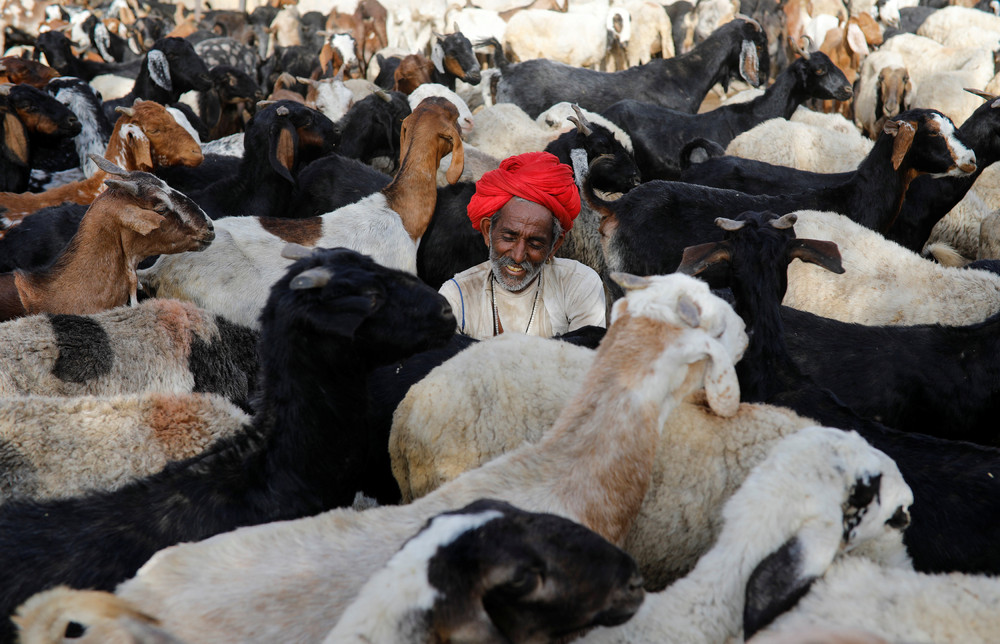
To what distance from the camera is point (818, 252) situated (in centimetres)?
389

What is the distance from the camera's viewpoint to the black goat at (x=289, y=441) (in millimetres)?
2553

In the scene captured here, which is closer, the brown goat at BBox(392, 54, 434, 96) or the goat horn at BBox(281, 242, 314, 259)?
the goat horn at BBox(281, 242, 314, 259)

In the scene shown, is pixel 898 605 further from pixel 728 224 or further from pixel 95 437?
pixel 95 437

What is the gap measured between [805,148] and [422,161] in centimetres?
386

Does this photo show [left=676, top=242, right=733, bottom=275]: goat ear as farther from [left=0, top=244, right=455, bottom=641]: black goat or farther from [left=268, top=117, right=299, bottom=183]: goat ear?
[left=268, top=117, right=299, bottom=183]: goat ear

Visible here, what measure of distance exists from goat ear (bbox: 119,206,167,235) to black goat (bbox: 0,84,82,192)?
3.46 m

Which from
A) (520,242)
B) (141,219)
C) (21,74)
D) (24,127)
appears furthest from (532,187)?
(21,74)

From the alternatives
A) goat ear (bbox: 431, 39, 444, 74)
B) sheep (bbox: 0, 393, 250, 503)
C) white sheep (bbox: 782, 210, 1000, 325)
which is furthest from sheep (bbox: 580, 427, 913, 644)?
goat ear (bbox: 431, 39, 444, 74)

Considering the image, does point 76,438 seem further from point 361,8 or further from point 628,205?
point 361,8

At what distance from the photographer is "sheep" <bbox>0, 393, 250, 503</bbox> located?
2963mm

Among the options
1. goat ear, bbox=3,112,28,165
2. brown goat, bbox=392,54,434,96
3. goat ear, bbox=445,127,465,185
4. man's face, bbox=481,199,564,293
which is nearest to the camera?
man's face, bbox=481,199,564,293

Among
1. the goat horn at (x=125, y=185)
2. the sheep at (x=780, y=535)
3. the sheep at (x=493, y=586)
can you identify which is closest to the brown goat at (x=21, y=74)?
the goat horn at (x=125, y=185)

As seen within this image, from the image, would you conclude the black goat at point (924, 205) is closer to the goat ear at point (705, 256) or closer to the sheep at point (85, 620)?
the goat ear at point (705, 256)

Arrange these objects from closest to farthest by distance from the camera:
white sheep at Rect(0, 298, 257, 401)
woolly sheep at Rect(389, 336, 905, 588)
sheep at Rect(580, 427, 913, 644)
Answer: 1. sheep at Rect(580, 427, 913, 644)
2. woolly sheep at Rect(389, 336, 905, 588)
3. white sheep at Rect(0, 298, 257, 401)
